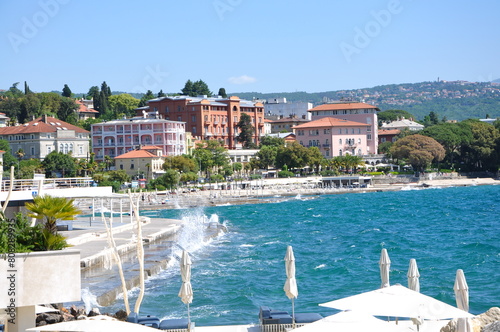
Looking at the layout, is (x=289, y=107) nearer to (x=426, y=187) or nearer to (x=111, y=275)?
(x=426, y=187)

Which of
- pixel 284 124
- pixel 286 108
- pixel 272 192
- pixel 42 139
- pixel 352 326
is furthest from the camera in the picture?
pixel 286 108

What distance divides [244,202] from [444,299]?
194 feet

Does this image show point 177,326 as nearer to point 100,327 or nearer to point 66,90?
point 100,327

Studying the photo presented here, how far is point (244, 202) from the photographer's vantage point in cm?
8031

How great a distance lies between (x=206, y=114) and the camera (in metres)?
115

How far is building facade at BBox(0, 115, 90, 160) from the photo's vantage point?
9388cm

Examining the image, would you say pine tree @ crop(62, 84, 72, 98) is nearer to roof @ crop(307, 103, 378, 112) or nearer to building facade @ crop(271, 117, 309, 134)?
building facade @ crop(271, 117, 309, 134)

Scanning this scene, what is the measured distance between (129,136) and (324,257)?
74.7 metres

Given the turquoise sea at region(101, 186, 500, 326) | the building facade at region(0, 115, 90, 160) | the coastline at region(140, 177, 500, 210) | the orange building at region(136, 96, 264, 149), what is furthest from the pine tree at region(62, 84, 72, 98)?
the turquoise sea at region(101, 186, 500, 326)

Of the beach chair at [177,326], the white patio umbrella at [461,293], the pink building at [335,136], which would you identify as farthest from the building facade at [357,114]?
the beach chair at [177,326]

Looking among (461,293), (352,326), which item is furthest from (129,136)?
(352,326)

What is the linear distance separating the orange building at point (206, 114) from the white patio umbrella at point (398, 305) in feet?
332

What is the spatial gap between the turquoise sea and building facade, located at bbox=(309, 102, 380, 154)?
5701 cm

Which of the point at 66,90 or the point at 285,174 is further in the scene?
the point at 66,90
